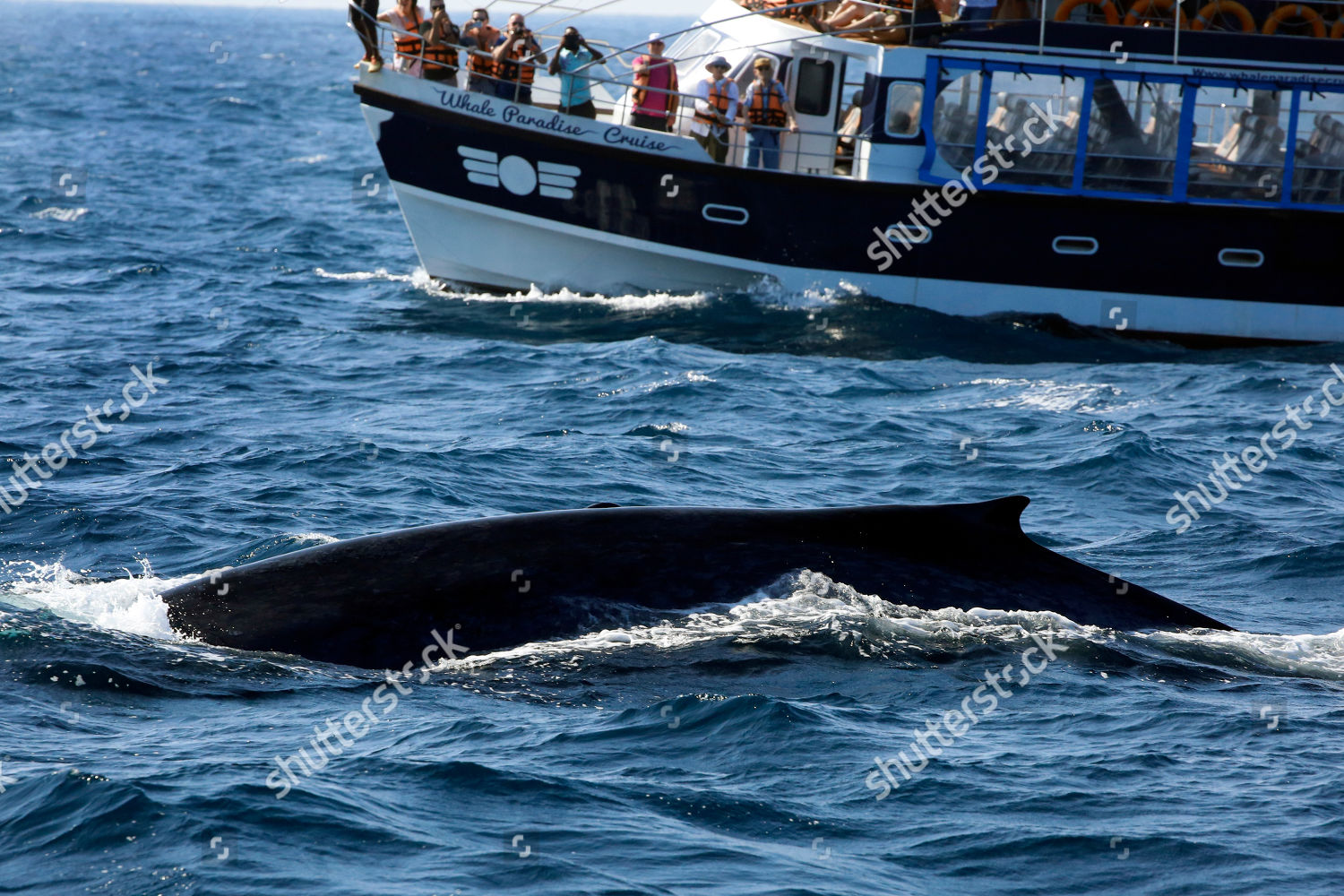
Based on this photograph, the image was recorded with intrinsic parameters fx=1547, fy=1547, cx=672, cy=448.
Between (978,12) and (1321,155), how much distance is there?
190 inches

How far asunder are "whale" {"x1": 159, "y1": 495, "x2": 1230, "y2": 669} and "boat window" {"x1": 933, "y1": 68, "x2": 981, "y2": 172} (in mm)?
13460

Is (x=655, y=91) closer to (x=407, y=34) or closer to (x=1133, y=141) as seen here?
(x=407, y=34)

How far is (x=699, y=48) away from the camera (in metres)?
23.0

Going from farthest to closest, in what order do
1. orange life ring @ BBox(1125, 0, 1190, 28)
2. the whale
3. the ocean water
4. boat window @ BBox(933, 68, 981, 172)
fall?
boat window @ BBox(933, 68, 981, 172) → orange life ring @ BBox(1125, 0, 1190, 28) → the whale → the ocean water

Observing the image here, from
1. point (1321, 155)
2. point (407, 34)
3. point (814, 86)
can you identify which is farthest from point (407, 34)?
point (1321, 155)

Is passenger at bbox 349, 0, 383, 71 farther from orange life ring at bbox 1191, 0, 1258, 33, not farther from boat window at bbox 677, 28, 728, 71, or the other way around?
orange life ring at bbox 1191, 0, 1258, 33

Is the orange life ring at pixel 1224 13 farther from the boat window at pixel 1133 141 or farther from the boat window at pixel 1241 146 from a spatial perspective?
the boat window at pixel 1133 141

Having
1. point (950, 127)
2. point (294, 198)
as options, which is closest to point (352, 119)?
Result: point (294, 198)

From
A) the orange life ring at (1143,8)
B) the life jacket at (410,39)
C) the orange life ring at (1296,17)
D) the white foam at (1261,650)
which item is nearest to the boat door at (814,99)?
the orange life ring at (1143,8)

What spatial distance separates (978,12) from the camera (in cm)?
1969

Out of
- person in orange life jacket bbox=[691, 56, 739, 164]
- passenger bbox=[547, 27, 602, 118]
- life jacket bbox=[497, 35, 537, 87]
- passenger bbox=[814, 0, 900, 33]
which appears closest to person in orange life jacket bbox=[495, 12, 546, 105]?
life jacket bbox=[497, 35, 537, 87]

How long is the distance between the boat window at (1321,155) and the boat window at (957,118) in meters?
4.17

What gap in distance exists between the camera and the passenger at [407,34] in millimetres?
20516

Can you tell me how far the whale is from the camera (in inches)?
268
